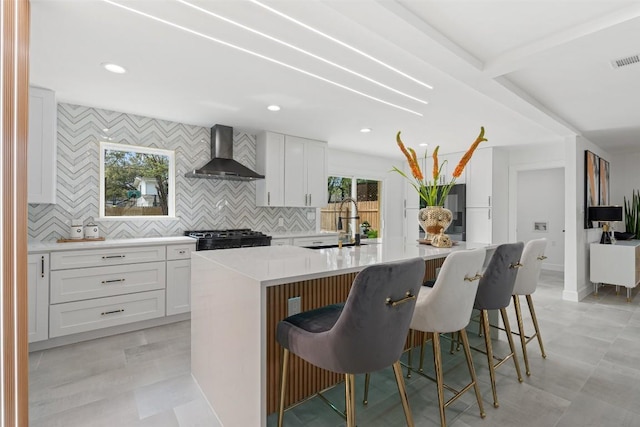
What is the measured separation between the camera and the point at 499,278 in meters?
2.07

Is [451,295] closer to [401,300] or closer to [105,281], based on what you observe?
[401,300]

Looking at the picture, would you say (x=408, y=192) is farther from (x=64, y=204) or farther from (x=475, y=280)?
(x=64, y=204)

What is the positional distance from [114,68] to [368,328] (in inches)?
108

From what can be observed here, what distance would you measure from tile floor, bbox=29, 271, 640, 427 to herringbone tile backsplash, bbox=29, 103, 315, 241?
4.19 feet

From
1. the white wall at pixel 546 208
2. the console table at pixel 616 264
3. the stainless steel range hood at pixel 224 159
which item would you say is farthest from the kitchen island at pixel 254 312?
the white wall at pixel 546 208

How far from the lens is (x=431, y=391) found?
2.14m

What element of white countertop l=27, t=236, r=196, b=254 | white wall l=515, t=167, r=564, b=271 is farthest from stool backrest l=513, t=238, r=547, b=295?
→ white wall l=515, t=167, r=564, b=271

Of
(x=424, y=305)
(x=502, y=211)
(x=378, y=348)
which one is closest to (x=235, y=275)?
(x=378, y=348)

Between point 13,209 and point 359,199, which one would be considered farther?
point 359,199

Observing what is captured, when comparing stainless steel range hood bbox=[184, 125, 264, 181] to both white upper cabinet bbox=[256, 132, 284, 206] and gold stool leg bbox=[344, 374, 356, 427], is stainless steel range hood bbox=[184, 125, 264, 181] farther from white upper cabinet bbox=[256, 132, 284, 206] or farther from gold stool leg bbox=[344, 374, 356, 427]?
gold stool leg bbox=[344, 374, 356, 427]

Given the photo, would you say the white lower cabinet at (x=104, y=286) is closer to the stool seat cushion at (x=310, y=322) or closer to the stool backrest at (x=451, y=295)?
the stool seat cushion at (x=310, y=322)

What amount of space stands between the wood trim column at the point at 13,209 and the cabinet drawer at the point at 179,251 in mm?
1959

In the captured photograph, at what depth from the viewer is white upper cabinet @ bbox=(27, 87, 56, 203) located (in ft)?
9.48

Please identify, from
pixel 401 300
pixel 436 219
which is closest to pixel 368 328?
pixel 401 300
